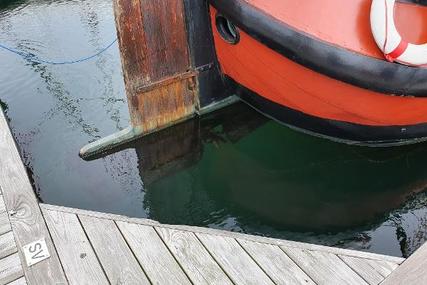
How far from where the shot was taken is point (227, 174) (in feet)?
12.3

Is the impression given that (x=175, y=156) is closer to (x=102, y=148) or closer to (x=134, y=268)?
(x=102, y=148)

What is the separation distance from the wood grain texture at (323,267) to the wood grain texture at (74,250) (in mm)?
919

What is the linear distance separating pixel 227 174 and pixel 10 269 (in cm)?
202

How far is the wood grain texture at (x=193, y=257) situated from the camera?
2035 millimetres

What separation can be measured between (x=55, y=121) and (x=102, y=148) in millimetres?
832

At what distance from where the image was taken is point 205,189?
3594 millimetres

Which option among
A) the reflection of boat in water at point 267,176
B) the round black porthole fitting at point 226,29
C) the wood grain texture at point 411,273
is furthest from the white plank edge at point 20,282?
the round black porthole fitting at point 226,29

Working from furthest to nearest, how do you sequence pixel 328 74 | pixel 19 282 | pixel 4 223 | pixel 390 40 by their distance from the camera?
pixel 328 74 < pixel 390 40 < pixel 4 223 < pixel 19 282

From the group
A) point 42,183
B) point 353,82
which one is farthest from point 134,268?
point 353,82

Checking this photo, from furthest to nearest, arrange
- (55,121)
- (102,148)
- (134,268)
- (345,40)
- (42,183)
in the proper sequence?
(55,121), (102,148), (42,183), (345,40), (134,268)

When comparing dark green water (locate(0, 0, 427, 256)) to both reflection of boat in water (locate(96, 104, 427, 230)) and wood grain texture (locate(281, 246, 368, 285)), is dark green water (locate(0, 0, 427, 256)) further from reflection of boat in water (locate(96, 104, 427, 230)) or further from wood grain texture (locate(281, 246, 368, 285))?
wood grain texture (locate(281, 246, 368, 285))

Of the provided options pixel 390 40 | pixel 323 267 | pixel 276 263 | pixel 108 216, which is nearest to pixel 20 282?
pixel 108 216

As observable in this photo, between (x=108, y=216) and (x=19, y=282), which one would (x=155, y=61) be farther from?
(x=19, y=282)

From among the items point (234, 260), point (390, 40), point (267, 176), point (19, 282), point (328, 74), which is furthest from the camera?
point (267, 176)
